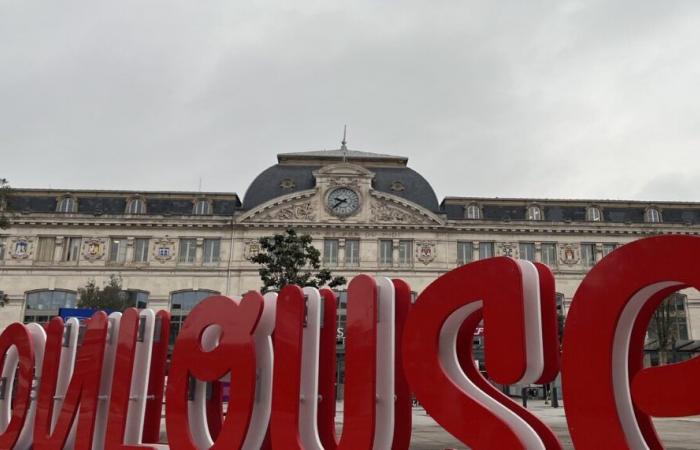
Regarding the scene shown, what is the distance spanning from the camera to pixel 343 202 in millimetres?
52688

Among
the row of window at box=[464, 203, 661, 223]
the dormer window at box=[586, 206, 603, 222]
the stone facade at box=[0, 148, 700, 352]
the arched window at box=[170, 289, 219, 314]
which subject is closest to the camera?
the arched window at box=[170, 289, 219, 314]

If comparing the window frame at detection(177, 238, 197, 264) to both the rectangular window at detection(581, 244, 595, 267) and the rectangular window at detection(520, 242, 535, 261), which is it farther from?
the rectangular window at detection(581, 244, 595, 267)

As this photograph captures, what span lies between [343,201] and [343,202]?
105 millimetres

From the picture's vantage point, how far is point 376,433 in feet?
23.6

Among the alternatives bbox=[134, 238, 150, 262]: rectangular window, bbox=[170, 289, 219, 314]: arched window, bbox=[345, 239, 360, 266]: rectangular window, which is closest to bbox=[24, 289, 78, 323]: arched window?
bbox=[134, 238, 150, 262]: rectangular window

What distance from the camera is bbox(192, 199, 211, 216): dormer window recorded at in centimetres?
5441

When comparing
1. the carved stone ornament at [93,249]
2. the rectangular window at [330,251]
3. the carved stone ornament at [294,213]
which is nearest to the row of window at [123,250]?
the carved stone ornament at [93,249]

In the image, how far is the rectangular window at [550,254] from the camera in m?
53.1

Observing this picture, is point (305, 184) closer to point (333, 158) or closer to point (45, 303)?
point (333, 158)

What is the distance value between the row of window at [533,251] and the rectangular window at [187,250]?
75.7ft

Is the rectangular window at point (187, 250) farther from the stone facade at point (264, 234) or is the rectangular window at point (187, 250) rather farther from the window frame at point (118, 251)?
the window frame at point (118, 251)

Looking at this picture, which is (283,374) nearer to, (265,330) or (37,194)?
(265,330)

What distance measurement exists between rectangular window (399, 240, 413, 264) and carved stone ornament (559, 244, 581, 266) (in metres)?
13.3

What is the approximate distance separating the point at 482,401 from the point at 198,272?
156 ft
